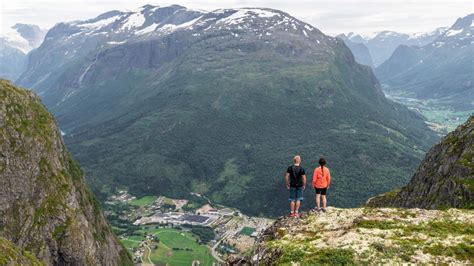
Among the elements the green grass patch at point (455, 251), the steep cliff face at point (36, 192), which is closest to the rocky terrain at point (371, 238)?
the green grass patch at point (455, 251)

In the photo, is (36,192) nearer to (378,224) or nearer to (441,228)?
(378,224)

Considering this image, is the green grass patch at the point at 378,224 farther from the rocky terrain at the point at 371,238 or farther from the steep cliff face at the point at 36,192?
the steep cliff face at the point at 36,192

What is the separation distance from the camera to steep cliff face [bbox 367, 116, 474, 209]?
289 ft

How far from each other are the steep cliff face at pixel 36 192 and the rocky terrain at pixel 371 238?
426ft

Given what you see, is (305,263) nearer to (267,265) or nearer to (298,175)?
(267,265)

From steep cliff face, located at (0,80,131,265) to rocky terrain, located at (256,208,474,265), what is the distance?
426 ft

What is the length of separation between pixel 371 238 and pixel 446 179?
6727 centimetres

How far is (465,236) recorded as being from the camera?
40.2m

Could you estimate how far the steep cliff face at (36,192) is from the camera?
496ft

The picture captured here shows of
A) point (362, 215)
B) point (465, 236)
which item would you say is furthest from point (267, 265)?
point (465, 236)

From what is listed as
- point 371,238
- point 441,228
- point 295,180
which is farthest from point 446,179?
point 371,238

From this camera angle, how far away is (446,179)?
3816 inches

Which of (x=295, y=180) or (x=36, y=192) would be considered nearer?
(x=295, y=180)

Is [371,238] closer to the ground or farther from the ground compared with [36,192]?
farther from the ground
